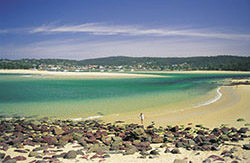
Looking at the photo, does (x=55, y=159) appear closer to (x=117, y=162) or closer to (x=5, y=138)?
(x=117, y=162)

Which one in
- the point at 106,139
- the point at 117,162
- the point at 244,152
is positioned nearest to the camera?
the point at 117,162

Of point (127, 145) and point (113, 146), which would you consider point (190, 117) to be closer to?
point (127, 145)

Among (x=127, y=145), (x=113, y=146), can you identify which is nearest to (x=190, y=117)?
(x=127, y=145)

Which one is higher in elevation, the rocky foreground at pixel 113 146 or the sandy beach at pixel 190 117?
the rocky foreground at pixel 113 146

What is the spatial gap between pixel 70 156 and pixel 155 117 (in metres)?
9.53

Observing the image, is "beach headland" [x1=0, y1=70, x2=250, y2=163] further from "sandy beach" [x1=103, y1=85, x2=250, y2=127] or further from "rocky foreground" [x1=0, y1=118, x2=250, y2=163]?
"sandy beach" [x1=103, y1=85, x2=250, y2=127]

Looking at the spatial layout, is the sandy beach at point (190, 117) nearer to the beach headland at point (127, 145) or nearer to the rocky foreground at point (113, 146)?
the beach headland at point (127, 145)

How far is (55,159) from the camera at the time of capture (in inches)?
331

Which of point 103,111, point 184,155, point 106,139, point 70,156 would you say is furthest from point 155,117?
point 70,156

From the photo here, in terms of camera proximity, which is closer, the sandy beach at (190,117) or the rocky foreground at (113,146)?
the rocky foreground at (113,146)

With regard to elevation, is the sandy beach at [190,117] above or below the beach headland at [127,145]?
below

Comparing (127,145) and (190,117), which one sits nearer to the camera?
(127,145)

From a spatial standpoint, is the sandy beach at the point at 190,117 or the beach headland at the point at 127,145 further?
the sandy beach at the point at 190,117

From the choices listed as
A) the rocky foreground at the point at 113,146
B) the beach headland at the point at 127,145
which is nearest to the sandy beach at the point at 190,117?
the beach headland at the point at 127,145
